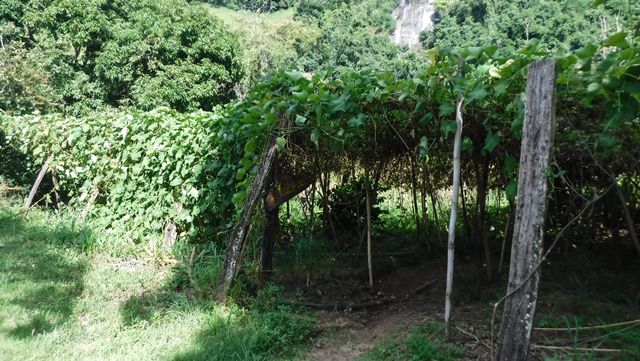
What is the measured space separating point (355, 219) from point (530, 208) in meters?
3.81

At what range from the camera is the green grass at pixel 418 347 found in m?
3.12

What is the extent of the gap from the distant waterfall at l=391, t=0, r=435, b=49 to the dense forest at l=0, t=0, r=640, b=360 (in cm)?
6738

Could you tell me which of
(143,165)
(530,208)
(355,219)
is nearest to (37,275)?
(143,165)

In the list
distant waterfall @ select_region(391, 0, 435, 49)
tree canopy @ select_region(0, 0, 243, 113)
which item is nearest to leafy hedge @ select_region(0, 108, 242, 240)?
tree canopy @ select_region(0, 0, 243, 113)

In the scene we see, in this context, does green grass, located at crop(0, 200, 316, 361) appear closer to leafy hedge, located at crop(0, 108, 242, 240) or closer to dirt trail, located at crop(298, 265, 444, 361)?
dirt trail, located at crop(298, 265, 444, 361)

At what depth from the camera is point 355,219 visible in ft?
20.1

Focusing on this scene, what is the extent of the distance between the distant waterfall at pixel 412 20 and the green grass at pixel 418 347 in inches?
2752

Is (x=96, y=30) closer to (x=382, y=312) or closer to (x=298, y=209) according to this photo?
(x=298, y=209)

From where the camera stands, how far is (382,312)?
4180mm

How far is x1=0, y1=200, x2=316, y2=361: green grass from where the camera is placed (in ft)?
11.6

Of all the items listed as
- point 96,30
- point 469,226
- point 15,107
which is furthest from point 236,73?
point 469,226

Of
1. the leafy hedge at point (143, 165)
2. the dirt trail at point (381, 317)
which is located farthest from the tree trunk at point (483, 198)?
the leafy hedge at point (143, 165)

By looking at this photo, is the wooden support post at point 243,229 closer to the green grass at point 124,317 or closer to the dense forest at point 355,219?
the dense forest at point 355,219

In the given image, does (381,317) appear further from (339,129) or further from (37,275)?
(37,275)
